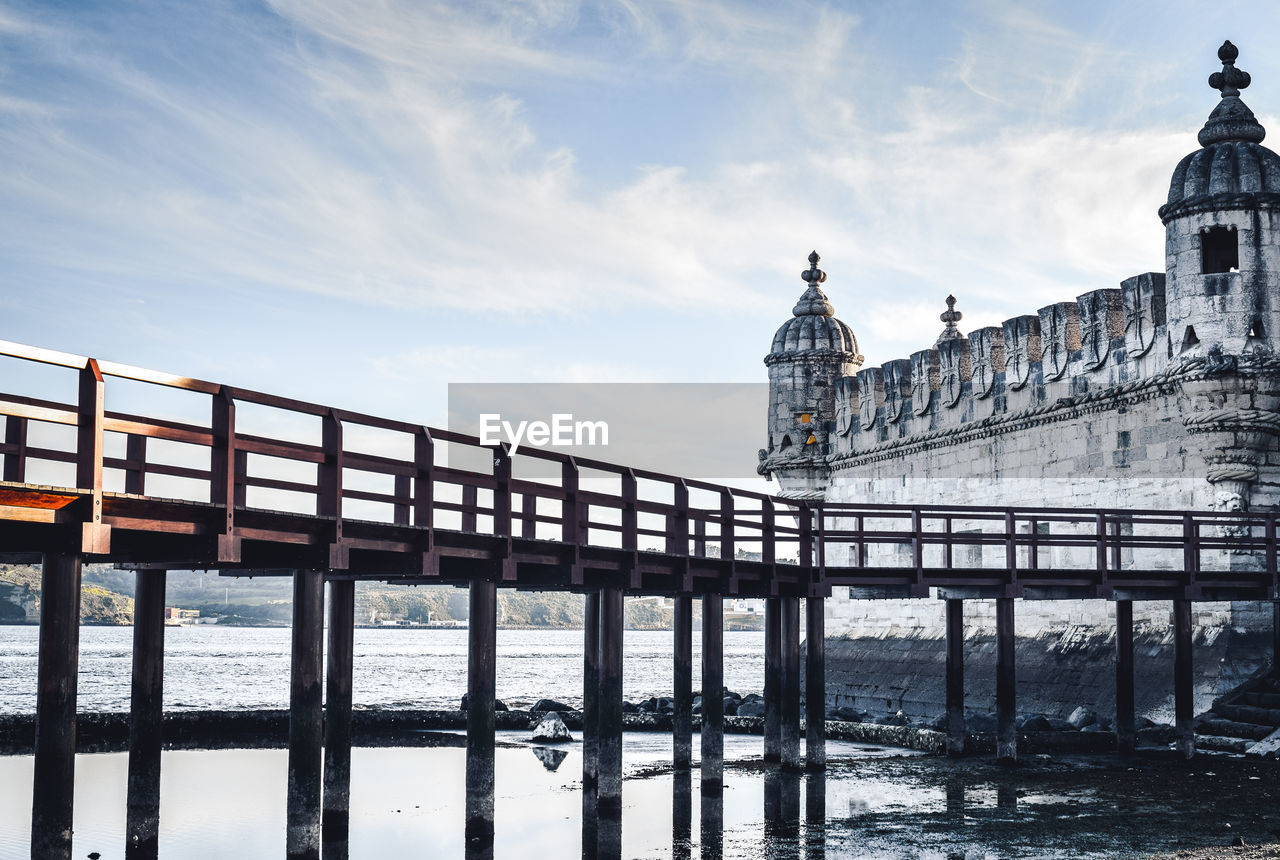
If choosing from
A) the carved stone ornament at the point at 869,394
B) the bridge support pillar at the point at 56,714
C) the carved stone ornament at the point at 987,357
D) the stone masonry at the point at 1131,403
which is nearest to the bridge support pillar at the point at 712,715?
the stone masonry at the point at 1131,403

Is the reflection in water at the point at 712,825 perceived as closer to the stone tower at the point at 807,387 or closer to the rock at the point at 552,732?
the rock at the point at 552,732

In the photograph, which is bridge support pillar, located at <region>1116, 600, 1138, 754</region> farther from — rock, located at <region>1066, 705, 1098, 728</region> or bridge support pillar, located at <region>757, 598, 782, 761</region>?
bridge support pillar, located at <region>757, 598, 782, 761</region>

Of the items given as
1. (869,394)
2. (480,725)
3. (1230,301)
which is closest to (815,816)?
(480,725)

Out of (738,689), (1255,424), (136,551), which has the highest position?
(1255,424)

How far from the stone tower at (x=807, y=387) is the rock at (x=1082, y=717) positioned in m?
14.3

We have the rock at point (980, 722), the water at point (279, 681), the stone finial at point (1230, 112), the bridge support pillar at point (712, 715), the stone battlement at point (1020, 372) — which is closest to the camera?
the bridge support pillar at point (712, 715)

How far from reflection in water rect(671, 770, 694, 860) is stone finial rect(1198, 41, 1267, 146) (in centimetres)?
1460

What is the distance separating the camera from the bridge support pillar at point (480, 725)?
15.9m

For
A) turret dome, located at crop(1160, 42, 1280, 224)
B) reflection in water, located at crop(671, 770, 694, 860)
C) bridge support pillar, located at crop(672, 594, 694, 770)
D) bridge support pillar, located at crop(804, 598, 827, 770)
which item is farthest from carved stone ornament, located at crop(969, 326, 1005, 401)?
reflection in water, located at crop(671, 770, 694, 860)

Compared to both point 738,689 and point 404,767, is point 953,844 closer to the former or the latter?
point 404,767

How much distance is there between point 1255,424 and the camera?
2455cm

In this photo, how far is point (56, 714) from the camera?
10812 mm

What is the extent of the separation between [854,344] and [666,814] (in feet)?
78.4

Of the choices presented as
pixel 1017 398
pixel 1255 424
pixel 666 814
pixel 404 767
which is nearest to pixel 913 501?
pixel 1017 398
